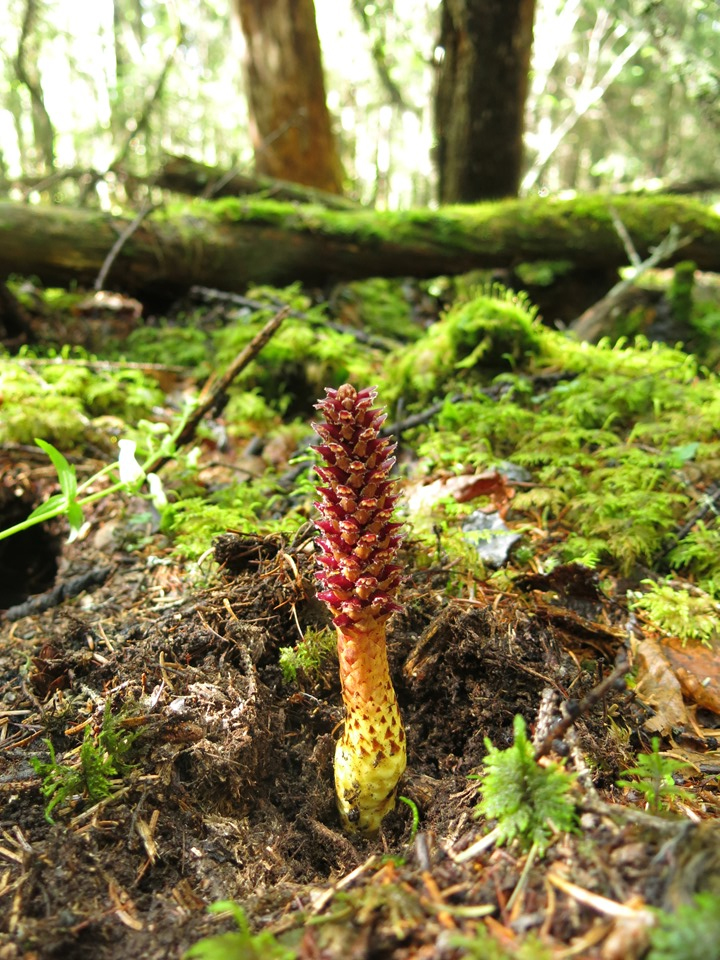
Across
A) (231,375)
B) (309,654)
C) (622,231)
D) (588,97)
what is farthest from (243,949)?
(588,97)

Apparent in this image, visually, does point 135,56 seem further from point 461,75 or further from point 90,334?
point 90,334

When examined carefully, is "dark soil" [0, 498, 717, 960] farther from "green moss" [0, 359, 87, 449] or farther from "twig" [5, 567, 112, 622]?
"green moss" [0, 359, 87, 449]

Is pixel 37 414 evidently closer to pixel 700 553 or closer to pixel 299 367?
pixel 299 367

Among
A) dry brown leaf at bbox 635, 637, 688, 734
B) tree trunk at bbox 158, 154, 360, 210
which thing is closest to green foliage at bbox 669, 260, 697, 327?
tree trunk at bbox 158, 154, 360, 210

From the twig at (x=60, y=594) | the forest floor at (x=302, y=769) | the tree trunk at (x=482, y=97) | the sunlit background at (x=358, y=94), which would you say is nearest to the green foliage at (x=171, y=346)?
the twig at (x=60, y=594)

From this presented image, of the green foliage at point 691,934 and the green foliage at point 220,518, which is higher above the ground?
the green foliage at point 691,934

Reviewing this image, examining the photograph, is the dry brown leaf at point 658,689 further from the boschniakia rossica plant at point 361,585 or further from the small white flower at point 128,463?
the small white flower at point 128,463

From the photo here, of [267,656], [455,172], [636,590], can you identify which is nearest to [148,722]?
[267,656]
